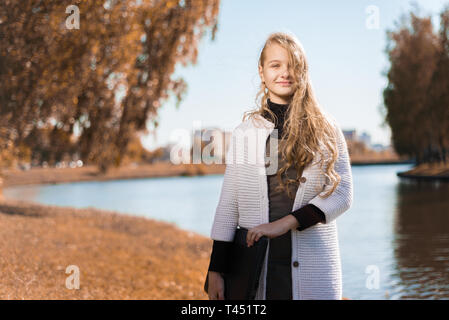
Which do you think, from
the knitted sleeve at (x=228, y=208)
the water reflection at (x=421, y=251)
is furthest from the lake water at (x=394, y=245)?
the knitted sleeve at (x=228, y=208)

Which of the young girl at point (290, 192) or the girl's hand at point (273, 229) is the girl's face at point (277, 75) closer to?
the young girl at point (290, 192)

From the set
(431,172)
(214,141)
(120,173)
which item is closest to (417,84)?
(431,172)

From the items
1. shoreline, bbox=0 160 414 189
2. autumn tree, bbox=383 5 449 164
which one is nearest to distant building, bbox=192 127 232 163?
autumn tree, bbox=383 5 449 164

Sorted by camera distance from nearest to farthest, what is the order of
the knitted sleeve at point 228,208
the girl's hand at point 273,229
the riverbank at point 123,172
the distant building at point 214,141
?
the girl's hand at point 273,229 → the knitted sleeve at point 228,208 → the distant building at point 214,141 → the riverbank at point 123,172

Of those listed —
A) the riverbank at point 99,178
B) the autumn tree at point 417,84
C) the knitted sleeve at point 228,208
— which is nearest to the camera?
the knitted sleeve at point 228,208

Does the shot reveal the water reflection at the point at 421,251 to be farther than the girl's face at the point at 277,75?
Yes

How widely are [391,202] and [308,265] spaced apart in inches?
777

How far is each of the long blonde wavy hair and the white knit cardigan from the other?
36mm

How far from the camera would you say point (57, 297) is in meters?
5.39

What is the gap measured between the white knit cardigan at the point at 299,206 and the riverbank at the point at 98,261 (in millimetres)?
3094

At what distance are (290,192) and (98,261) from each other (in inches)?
265

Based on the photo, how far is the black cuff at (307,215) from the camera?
5.87ft
